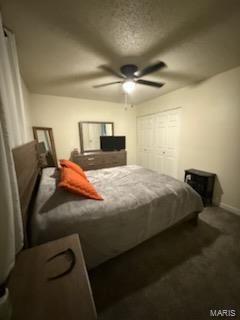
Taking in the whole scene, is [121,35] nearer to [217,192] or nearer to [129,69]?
[129,69]

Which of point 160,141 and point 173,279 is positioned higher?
point 160,141

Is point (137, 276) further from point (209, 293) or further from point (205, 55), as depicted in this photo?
point (205, 55)

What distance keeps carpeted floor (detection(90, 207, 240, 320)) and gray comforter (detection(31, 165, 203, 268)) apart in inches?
9.6

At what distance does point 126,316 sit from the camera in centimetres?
113

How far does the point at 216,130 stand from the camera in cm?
270

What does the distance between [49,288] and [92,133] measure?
381 cm

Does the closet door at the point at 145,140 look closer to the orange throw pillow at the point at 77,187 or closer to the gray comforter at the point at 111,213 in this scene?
the gray comforter at the point at 111,213

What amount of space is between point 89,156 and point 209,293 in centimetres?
335

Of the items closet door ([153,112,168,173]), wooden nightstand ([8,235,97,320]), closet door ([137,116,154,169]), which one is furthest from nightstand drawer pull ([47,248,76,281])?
closet door ([137,116,154,169])

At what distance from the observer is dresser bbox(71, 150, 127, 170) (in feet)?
12.6

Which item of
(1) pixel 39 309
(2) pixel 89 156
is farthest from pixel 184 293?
(2) pixel 89 156

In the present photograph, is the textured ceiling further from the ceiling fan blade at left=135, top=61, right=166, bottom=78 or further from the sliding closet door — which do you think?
the sliding closet door

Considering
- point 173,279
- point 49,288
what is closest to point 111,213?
point 49,288

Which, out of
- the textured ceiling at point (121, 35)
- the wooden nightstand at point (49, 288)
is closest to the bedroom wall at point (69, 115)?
the textured ceiling at point (121, 35)
